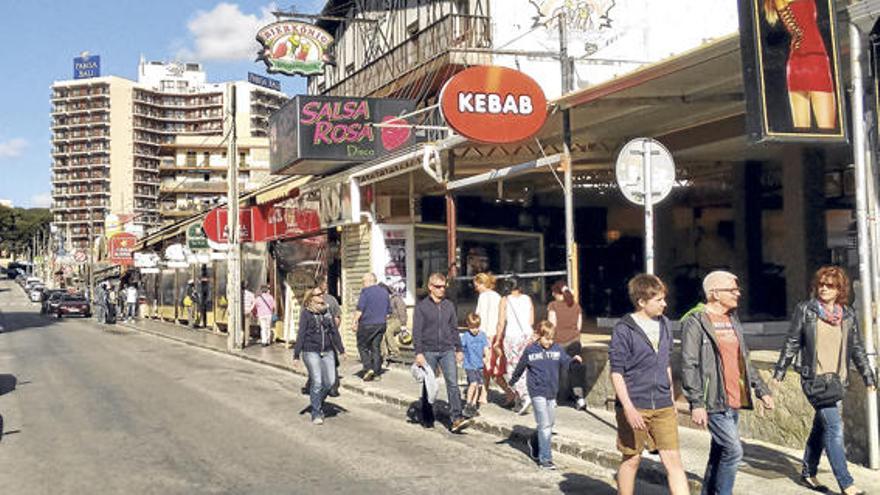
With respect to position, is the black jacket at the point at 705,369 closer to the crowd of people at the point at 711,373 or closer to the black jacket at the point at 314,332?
the crowd of people at the point at 711,373

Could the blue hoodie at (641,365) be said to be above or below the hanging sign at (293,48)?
below

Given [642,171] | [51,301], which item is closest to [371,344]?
[642,171]

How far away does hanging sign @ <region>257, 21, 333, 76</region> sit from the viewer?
2470cm

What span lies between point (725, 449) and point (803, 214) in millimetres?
9981

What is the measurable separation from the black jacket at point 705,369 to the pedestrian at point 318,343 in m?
6.44

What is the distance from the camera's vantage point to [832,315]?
6930mm

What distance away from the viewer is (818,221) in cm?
1477

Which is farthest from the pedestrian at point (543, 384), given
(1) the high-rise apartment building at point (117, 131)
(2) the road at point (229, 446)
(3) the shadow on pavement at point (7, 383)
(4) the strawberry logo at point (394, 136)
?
(1) the high-rise apartment building at point (117, 131)

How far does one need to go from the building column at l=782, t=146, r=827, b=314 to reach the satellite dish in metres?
7.00

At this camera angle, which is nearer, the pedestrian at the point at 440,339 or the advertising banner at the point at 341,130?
the pedestrian at the point at 440,339

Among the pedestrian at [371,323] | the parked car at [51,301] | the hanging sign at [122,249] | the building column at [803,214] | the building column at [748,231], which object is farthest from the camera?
the hanging sign at [122,249]

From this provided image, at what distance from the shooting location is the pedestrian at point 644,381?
6.02m

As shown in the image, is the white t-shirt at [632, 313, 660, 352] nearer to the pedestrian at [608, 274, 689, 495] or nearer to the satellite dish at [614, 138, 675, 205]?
the pedestrian at [608, 274, 689, 495]

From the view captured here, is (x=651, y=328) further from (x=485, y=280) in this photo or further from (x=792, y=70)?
(x=485, y=280)
